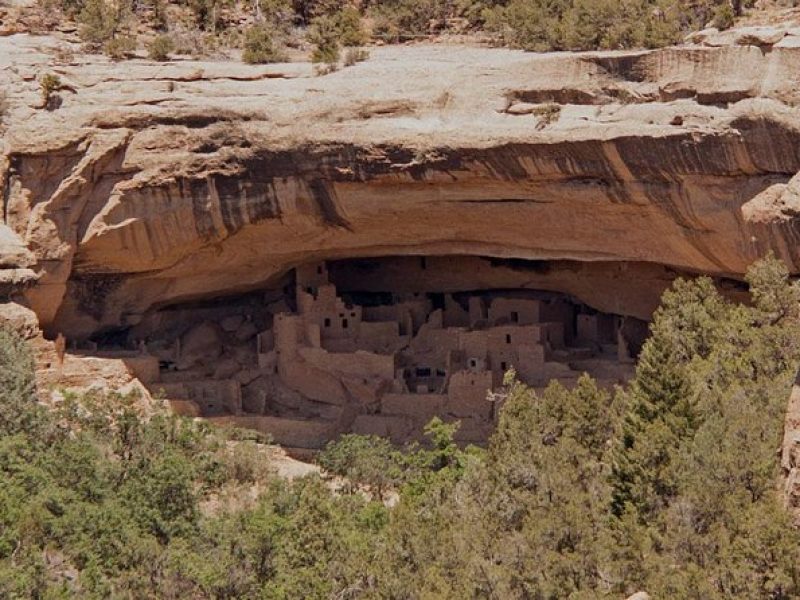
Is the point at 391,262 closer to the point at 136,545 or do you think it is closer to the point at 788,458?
the point at 136,545

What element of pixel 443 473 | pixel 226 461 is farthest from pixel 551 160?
pixel 226 461

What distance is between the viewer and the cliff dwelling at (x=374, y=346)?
24797 mm

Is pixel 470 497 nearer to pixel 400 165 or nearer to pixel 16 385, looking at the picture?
pixel 400 165

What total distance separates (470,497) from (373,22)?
504 inches

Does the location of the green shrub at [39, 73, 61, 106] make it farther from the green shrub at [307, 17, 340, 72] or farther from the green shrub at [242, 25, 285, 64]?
the green shrub at [307, 17, 340, 72]

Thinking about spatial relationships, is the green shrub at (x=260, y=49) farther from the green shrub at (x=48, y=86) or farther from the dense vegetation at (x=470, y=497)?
the dense vegetation at (x=470, y=497)

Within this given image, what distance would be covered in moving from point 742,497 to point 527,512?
262 centimetres

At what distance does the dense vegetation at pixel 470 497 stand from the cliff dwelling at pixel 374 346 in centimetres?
123

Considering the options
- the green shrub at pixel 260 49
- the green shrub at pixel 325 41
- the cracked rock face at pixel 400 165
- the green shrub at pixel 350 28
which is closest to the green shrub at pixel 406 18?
the green shrub at pixel 350 28

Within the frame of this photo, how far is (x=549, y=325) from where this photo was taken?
25797 millimetres

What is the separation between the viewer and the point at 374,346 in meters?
26.2

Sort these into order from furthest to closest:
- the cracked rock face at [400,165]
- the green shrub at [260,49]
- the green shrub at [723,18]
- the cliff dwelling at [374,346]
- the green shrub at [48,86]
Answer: the green shrub at [260,49] → the cliff dwelling at [374,346] → the green shrub at [723,18] → the green shrub at [48,86] → the cracked rock face at [400,165]

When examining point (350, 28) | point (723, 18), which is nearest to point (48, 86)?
point (350, 28)

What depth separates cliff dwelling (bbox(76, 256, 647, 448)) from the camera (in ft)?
81.4
